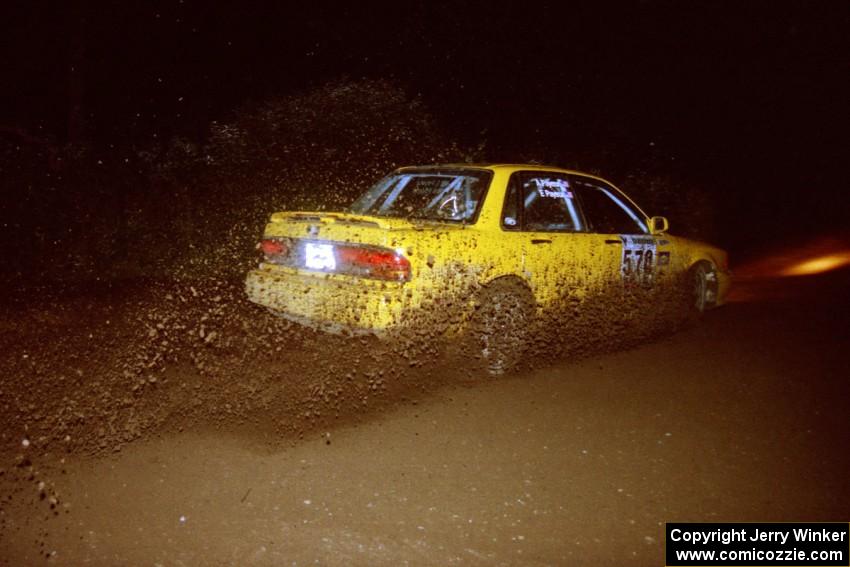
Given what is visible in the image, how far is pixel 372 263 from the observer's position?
5.25 meters

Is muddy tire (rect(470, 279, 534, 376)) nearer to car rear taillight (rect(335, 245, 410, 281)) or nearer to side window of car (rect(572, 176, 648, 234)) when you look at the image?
car rear taillight (rect(335, 245, 410, 281))

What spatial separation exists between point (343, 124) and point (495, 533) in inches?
393

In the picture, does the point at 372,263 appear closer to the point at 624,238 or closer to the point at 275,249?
the point at 275,249

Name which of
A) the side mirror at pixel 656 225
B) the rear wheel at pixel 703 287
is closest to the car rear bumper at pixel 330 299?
the side mirror at pixel 656 225

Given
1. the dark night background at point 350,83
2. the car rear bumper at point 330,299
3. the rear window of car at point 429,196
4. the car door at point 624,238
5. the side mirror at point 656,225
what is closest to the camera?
the car rear bumper at point 330,299

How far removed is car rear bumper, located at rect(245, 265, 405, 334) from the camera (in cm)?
512

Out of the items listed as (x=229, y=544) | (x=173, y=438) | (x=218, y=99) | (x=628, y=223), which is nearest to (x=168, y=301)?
(x=173, y=438)

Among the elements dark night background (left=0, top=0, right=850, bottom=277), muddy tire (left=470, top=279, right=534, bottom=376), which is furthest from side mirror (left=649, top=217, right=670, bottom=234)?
dark night background (left=0, top=0, right=850, bottom=277)

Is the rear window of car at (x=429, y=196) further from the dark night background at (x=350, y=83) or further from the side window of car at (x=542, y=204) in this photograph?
the dark night background at (x=350, y=83)

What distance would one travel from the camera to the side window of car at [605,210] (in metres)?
6.61

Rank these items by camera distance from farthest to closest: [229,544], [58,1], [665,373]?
[58,1]
[665,373]
[229,544]

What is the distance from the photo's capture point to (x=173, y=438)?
4336 mm

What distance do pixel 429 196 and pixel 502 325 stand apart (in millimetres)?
1317

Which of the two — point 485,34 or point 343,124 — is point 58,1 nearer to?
point 343,124
